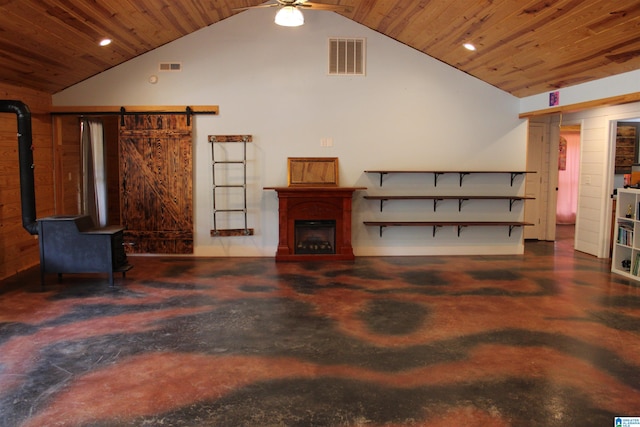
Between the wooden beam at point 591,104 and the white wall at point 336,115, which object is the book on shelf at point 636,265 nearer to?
the white wall at point 336,115

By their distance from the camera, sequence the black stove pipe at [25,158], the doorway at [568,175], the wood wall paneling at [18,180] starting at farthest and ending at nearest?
the doorway at [568,175] → the wood wall paneling at [18,180] → the black stove pipe at [25,158]

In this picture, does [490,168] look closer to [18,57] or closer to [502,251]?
[502,251]

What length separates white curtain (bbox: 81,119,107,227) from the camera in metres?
8.23

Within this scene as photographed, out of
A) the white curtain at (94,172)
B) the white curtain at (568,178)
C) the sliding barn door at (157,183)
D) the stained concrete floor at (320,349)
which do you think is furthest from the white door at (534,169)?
the white curtain at (94,172)

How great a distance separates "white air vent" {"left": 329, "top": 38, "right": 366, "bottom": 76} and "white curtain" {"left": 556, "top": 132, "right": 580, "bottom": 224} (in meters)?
6.75

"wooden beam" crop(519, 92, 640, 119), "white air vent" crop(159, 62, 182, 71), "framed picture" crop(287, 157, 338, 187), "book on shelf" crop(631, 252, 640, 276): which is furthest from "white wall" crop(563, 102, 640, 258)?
"white air vent" crop(159, 62, 182, 71)

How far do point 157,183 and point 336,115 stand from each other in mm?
3018

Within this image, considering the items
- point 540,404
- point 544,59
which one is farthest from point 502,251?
point 540,404

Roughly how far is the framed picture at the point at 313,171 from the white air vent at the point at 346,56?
140 centimetres

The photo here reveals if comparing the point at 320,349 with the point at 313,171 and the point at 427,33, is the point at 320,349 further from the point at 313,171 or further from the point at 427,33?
the point at 427,33

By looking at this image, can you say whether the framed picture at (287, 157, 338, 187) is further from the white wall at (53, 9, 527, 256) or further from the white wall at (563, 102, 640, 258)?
the white wall at (563, 102, 640, 258)

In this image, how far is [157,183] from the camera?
7684 mm

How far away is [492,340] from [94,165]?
713 cm

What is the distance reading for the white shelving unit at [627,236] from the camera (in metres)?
6.39
